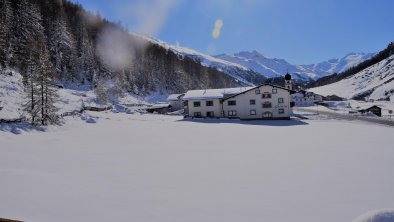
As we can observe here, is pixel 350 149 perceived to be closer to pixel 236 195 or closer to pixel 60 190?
pixel 236 195

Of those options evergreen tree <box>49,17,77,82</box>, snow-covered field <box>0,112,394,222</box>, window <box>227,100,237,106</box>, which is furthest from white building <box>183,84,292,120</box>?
evergreen tree <box>49,17,77,82</box>

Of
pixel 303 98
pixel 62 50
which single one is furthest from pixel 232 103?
pixel 303 98

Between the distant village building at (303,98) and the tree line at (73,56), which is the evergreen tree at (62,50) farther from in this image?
the distant village building at (303,98)

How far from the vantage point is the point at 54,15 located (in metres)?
102

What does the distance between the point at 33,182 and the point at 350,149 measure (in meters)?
22.1

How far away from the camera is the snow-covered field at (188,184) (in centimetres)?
868

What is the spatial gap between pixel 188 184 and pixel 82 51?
346 ft

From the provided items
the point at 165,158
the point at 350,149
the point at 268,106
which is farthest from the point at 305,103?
the point at 165,158

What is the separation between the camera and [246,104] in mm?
59812

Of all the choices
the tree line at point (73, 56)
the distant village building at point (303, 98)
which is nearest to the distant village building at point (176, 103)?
the tree line at point (73, 56)

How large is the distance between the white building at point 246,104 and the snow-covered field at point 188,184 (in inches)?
1493

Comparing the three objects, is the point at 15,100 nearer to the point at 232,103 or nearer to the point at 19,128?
the point at 19,128

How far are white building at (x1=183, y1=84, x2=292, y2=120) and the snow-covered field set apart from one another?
37930 millimetres

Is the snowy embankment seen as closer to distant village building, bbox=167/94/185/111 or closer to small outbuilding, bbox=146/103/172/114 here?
small outbuilding, bbox=146/103/172/114
